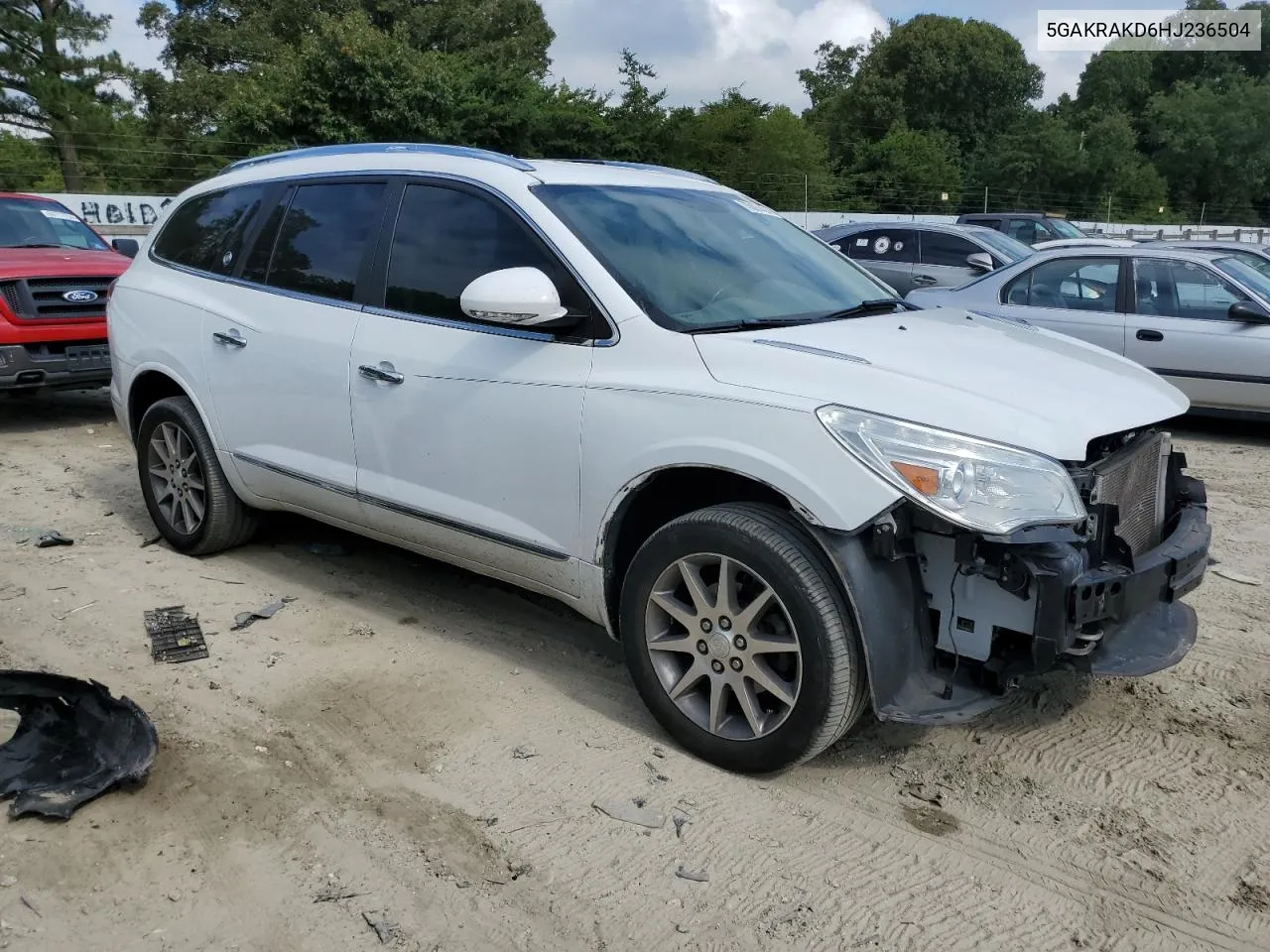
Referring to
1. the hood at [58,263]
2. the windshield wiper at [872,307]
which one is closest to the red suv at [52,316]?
the hood at [58,263]

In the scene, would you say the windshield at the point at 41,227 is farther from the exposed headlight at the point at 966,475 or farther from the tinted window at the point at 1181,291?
the tinted window at the point at 1181,291

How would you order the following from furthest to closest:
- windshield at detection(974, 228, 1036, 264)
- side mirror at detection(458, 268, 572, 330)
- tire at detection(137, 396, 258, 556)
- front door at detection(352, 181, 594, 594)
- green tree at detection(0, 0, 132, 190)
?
1. green tree at detection(0, 0, 132, 190)
2. windshield at detection(974, 228, 1036, 264)
3. tire at detection(137, 396, 258, 556)
4. front door at detection(352, 181, 594, 594)
5. side mirror at detection(458, 268, 572, 330)

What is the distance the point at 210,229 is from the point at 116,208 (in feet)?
47.8

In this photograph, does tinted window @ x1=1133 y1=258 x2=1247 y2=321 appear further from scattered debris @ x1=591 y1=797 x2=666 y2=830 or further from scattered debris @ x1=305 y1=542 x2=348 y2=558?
scattered debris @ x1=591 y1=797 x2=666 y2=830

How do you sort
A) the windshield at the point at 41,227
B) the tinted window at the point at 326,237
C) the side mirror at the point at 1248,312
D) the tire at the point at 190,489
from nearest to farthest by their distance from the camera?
the tinted window at the point at 326,237 < the tire at the point at 190,489 < the side mirror at the point at 1248,312 < the windshield at the point at 41,227

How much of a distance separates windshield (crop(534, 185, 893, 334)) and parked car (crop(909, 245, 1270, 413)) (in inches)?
199

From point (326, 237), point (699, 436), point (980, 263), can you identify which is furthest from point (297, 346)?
point (980, 263)

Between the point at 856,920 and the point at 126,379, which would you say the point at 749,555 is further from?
the point at 126,379

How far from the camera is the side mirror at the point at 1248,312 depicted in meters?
8.04

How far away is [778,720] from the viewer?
3156mm

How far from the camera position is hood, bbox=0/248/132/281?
27.6 ft

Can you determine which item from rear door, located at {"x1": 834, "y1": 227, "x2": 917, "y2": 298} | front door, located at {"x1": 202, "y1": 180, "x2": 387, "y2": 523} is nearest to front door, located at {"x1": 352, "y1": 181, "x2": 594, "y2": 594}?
front door, located at {"x1": 202, "y1": 180, "x2": 387, "y2": 523}

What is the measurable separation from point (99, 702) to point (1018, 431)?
116 inches

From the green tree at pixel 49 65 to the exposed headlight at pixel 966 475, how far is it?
30977 millimetres
